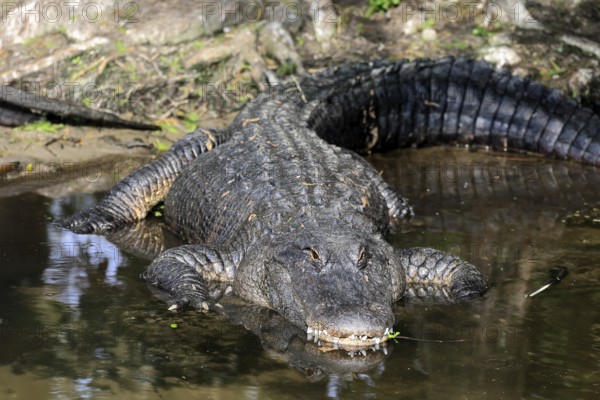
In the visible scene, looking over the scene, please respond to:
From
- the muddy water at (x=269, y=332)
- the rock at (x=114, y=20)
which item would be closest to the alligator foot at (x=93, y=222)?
the muddy water at (x=269, y=332)

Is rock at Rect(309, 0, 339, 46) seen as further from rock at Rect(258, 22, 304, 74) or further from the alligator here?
the alligator

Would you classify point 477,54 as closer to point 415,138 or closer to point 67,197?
point 415,138

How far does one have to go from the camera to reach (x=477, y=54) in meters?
9.45

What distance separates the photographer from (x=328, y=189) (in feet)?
18.2

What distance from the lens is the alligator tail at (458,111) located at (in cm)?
808

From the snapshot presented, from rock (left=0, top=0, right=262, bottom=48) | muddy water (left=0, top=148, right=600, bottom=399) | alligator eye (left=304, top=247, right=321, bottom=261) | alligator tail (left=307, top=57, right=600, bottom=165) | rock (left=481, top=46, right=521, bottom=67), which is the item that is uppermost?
rock (left=0, top=0, right=262, bottom=48)

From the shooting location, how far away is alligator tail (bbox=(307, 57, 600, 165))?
8078mm

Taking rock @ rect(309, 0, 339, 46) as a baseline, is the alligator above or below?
below

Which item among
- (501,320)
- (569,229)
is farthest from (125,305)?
(569,229)

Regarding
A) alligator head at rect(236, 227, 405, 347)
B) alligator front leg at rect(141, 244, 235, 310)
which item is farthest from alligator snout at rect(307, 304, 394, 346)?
alligator front leg at rect(141, 244, 235, 310)

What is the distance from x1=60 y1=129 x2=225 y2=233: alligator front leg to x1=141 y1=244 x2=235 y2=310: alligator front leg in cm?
117

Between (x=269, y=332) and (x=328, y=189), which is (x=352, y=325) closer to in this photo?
(x=269, y=332)

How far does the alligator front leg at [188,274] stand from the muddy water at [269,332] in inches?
3.8

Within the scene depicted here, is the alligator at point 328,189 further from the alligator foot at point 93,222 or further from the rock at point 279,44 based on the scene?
the rock at point 279,44
